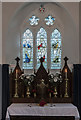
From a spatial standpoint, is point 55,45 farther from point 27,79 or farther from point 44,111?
point 44,111

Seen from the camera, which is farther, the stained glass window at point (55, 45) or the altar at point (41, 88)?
the stained glass window at point (55, 45)

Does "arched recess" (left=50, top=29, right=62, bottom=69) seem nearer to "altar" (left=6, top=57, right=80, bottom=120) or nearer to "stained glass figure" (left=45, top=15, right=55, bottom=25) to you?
"stained glass figure" (left=45, top=15, right=55, bottom=25)

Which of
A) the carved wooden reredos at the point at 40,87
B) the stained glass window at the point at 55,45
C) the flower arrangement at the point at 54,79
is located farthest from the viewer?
the stained glass window at the point at 55,45

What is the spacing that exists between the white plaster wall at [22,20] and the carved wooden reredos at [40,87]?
689mm

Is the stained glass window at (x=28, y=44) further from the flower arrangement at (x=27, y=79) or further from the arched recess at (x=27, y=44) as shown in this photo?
the flower arrangement at (x=27, y=79)

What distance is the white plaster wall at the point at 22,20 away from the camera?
8.66m

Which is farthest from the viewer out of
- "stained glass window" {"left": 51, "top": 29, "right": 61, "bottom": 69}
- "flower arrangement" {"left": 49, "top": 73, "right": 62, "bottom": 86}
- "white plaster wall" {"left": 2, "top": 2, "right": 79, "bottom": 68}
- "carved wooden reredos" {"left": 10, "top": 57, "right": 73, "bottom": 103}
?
"stained glass window" {"left": 51, "top": 29, "right": 61, "bottom": 69}

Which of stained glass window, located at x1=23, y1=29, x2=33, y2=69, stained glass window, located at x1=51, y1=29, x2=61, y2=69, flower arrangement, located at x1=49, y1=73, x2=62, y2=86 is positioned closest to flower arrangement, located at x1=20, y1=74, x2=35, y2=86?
flower arrangement, located at x1=49, y1=73, x2=62, y2=86

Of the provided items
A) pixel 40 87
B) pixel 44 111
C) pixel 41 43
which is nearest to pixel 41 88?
pixel 40 87

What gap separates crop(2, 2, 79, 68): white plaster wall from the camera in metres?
8.66

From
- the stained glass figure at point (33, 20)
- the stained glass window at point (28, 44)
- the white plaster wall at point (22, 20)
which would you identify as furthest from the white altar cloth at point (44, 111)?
the stained glass figure at point (33, 20)

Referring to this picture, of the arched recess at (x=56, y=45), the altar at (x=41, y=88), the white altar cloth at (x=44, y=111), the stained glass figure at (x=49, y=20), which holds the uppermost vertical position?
the stained glass figure at (x=49, y=20)

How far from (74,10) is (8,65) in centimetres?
327

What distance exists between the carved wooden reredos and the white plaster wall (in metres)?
0.69
